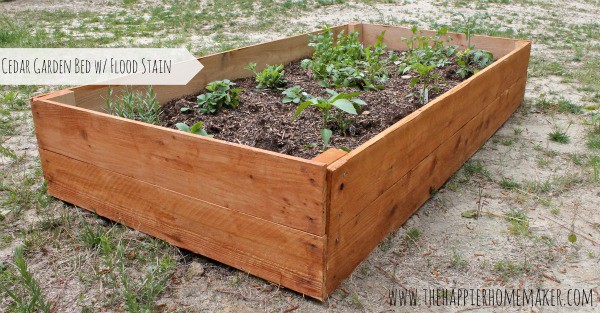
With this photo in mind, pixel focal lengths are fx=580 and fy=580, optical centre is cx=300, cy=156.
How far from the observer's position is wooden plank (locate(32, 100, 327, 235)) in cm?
208

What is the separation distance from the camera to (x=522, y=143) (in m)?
3.87

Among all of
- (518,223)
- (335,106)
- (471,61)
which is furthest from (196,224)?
(471,61)

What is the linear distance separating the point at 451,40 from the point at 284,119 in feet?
7.35

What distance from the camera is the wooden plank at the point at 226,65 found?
2.99 meters

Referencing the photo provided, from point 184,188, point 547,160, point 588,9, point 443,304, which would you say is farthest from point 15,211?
point 588,9

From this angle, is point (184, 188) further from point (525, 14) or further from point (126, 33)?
point (525, 14)

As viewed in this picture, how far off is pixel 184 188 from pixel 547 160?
233 cm

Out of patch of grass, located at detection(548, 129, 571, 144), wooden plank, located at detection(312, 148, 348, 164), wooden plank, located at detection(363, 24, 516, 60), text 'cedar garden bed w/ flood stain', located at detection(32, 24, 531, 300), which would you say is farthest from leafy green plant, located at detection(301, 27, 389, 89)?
wooden plank, located at detection(312, 148, 348, 164)

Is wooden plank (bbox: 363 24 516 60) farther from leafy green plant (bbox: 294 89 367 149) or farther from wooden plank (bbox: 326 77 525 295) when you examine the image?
leafy green plant (bbox: 294 89 367 149)

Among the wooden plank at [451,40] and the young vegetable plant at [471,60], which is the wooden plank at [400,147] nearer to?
the young vegetable plant at [471,60]

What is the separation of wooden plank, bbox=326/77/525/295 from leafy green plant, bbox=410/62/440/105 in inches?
13.3

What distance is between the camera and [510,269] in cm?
244

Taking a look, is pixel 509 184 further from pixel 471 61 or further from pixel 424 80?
pixel 471 61

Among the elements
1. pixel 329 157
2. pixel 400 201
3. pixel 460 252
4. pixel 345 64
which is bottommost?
pixel 460 252
